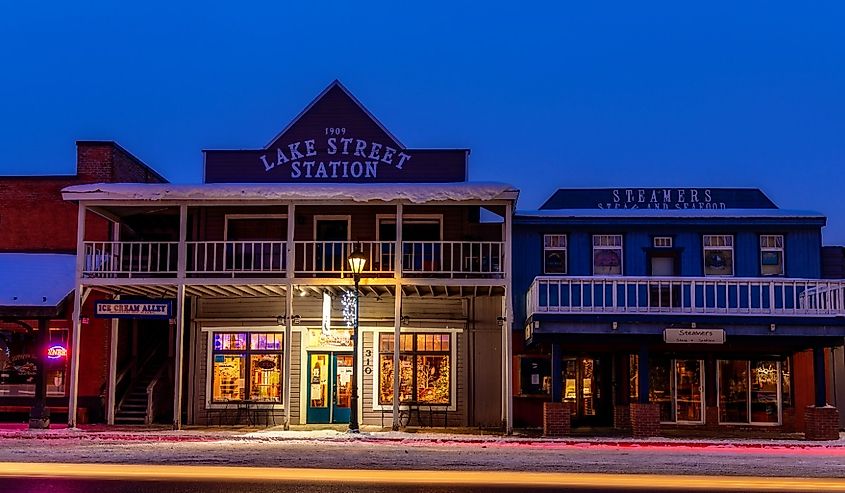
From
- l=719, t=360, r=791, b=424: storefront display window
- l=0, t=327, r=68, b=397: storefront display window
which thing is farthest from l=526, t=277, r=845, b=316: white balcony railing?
l=0, t=327, r=68, b=397: storefront display window

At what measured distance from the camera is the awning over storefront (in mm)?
22953

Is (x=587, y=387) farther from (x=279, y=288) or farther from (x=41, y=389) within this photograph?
(x=41, y=389)

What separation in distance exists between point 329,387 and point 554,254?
6689 mm

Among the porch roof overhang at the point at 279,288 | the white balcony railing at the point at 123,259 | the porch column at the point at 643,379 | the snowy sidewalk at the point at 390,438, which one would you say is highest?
the white balcony railing at the point at 123,259

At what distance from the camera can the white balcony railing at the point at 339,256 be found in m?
23.2

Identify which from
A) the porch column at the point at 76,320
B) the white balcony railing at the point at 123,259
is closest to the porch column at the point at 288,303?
the white balcony railing at the point at 123,259

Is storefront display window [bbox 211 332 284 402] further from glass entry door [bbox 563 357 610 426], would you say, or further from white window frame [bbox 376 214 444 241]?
glass entry door [bbox 563 357 610 426]

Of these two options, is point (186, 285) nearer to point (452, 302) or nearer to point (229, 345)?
point (229, 345)

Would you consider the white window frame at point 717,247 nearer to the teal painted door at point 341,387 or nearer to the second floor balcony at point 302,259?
the second floor balcony at point 302,259

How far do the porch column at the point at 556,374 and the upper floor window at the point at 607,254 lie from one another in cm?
390

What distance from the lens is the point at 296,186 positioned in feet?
73.8

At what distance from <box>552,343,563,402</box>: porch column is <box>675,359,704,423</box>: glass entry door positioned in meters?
4.53

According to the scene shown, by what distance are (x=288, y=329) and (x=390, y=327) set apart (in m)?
3.27

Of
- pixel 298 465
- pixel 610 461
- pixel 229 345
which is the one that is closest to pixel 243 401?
pixel 229 345
